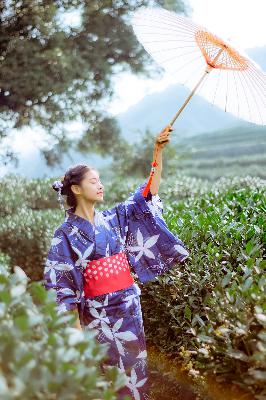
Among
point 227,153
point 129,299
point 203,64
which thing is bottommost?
point 227,153

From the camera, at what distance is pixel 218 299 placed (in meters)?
2.21

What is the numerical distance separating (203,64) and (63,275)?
1.45 m

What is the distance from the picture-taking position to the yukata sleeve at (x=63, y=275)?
253 cm

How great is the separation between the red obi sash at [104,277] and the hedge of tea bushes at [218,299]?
46cm

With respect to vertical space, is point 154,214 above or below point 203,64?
below

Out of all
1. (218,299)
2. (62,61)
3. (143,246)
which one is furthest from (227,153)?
(218,299)

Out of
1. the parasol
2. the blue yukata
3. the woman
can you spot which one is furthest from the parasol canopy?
the blue yukata

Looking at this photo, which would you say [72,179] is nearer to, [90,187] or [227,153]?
[90,187]

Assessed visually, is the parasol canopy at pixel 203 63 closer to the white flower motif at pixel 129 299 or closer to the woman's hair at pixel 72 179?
the woman's hair at pixel 72 179

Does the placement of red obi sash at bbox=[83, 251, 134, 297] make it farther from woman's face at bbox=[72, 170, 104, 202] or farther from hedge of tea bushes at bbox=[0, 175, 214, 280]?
hedge of tea bushes at bbox=[0, 175, 214, 280]

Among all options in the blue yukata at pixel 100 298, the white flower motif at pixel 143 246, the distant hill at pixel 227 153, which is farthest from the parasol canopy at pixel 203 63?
the distant hill at pixel 227 153

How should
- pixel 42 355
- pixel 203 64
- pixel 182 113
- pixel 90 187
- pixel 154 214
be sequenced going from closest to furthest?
pixel 42 355 < pixel 90 187 < pixel 154 214 < pixel 203 64 < pixel 182 113

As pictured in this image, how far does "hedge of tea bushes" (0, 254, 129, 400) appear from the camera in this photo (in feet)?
3.89

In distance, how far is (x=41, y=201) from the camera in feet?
36.5
